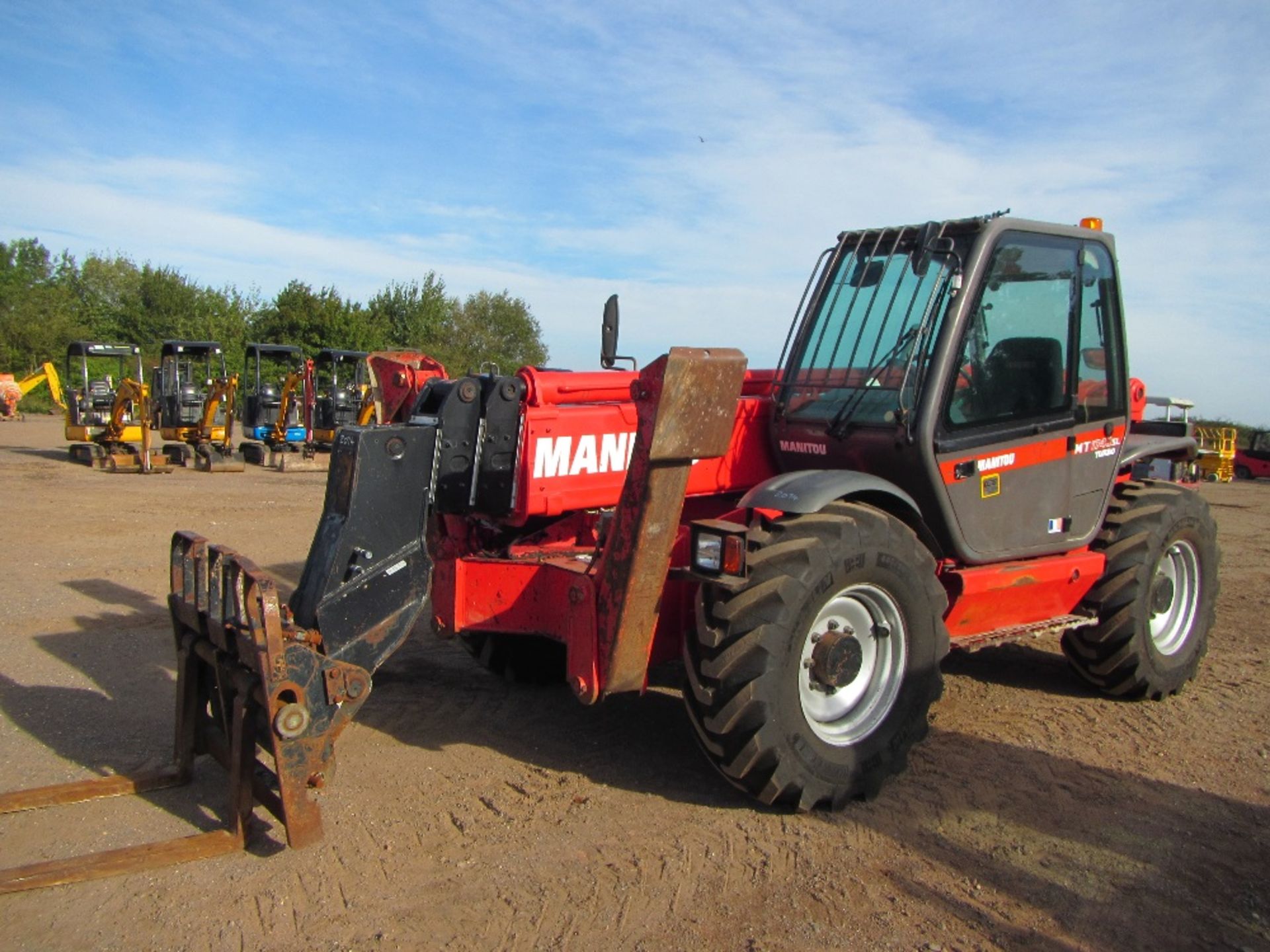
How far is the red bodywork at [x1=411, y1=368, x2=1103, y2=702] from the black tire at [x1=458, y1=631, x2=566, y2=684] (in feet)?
2.92

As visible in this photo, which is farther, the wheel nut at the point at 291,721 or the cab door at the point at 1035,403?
the cab door at the point at 1035,403

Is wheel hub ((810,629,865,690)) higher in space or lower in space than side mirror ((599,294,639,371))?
lower

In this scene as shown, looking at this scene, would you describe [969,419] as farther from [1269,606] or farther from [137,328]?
[137,328]

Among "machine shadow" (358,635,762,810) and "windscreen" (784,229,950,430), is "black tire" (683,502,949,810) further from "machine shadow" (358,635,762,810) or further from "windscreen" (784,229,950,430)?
"windscreen" (784,229,950,430)

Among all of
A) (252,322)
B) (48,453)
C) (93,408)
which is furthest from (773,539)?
(252,322)

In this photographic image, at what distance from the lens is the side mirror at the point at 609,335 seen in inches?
177

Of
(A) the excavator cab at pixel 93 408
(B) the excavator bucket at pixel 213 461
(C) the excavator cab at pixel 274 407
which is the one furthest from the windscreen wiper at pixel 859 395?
(C) the excavator cab at pixel 274 407

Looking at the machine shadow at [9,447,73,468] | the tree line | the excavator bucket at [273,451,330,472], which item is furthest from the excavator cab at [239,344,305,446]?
the tree line

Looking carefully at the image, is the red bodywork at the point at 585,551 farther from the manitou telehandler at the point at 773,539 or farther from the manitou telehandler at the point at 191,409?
the manitou telehandler at the point at 191,409

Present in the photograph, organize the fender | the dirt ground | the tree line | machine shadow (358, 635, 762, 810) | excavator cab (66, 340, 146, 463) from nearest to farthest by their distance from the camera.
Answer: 1. the dirt ground
2. the fender
3. machine shadow (358, 635, 762, 810)
4. excavator cab (66, 340, 146, 463)
5. the tree line

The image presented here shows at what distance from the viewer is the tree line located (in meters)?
44.2

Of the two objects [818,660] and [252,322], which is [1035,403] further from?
[252,322]

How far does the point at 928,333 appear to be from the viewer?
189 inches

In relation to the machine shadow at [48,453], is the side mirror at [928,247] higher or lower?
higher
